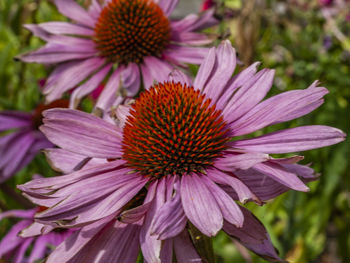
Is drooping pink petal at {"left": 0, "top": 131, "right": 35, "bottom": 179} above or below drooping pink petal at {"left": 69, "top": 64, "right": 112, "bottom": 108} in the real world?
below

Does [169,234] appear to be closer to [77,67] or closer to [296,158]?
[296,158]

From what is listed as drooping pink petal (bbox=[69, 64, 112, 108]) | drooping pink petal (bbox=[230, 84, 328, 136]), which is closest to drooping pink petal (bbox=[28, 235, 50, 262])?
drooping pink petal (bbox=[69, 64, 112, 108])

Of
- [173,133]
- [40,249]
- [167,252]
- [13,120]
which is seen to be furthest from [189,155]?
[13,120]

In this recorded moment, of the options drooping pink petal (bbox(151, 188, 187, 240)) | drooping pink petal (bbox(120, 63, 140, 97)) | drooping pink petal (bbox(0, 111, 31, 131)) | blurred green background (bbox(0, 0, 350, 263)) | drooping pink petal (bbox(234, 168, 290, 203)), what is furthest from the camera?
blurred green background (bbox(0, 0, 350, 263))

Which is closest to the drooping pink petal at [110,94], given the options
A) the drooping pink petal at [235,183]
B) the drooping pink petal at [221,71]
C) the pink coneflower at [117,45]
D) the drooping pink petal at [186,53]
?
the pink coneflower at [117,45]

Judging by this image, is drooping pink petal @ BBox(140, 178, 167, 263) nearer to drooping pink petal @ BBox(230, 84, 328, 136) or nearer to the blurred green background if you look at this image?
drooping pink petal @ BBox(230, 84, 328, 136)

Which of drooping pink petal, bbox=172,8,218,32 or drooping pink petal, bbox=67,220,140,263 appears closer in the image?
drooping pink petal, bbox=67,220,140,263

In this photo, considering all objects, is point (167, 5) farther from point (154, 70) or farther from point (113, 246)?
point (113, 246)
